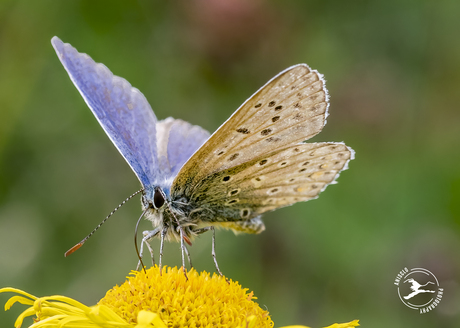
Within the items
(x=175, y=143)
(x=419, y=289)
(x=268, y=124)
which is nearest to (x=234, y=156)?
(x=268, y=124)

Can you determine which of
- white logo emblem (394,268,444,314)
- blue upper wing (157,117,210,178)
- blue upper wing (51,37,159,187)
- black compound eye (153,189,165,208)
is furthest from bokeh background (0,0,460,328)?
black compound eye (153,189,165,208)

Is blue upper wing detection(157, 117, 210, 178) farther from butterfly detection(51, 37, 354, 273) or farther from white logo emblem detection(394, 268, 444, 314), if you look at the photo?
white logo emblem detection(394, 268, 444, 314)

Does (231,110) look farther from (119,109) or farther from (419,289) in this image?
(419,289)

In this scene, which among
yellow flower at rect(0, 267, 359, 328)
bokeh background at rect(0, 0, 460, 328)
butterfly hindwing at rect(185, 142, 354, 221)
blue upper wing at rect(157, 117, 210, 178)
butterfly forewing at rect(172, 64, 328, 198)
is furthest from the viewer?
bokeh background at rect(0, 0, 460, 328)

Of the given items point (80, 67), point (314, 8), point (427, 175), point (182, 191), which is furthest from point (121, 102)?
point (427, 175)

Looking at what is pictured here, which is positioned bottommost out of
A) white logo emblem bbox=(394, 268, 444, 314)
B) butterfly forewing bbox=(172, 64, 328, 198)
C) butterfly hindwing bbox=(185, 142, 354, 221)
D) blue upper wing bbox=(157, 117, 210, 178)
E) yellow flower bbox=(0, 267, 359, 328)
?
white logo emblem bbox=(394, 268, 444, 314)

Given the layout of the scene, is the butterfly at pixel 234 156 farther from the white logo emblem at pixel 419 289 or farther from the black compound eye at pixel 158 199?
the white logo emblem at pixel 419 289

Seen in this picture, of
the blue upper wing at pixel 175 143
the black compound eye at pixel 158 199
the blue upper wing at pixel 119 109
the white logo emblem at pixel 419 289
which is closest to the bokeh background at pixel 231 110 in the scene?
the white logo emblem at pixel 419 289
